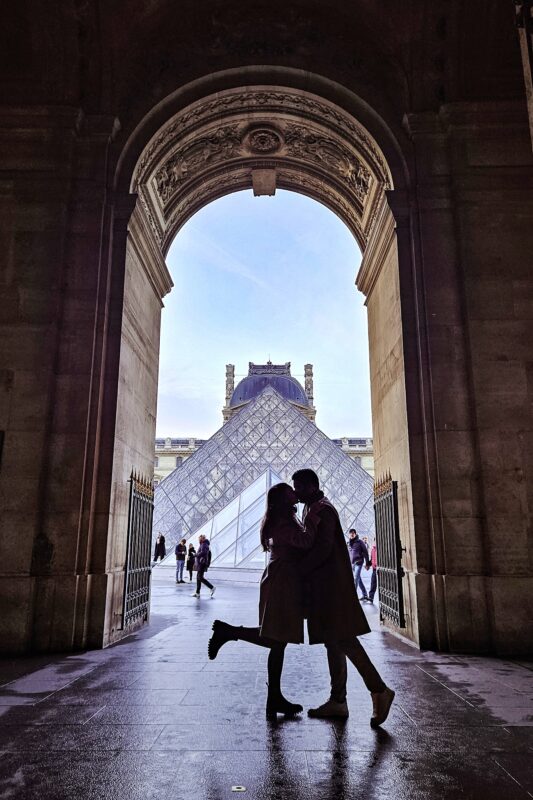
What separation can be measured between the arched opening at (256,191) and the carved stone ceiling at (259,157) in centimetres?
2

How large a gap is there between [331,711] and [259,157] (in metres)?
9.40

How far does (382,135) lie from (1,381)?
6.22 meters

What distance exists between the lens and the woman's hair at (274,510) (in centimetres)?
389

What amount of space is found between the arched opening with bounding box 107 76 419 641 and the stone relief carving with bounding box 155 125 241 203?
0.02 m

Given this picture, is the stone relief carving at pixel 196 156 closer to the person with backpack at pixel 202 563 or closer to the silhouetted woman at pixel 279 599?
the silhouetted woman at pixel 279 599

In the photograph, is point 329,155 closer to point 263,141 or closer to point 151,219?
point 263,141

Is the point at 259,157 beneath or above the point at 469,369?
above

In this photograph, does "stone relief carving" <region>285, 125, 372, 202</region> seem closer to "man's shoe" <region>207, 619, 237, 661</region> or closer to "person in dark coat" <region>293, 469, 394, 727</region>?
"person in dark coat" <region>293, 469, 394, 727</region>

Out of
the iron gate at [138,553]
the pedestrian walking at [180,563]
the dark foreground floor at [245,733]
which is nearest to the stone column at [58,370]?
the iron gate at [138,553]


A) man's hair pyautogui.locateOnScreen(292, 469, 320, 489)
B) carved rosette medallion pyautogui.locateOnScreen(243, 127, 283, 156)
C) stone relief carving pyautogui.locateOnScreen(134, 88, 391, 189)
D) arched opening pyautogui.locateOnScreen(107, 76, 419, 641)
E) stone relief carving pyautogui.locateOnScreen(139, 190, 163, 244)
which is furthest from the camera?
carved rosette medallion pyautogui.locateOnScreen(243, 127, 283, 156)

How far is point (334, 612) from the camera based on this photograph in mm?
3617

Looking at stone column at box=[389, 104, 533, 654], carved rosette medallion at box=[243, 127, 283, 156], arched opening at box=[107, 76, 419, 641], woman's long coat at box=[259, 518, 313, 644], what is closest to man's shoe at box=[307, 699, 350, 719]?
woman's long coat at box=[259, 518, 313, 644]

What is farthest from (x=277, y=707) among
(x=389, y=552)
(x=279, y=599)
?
(x=389, y=552)

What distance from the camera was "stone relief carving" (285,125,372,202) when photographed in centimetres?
938
